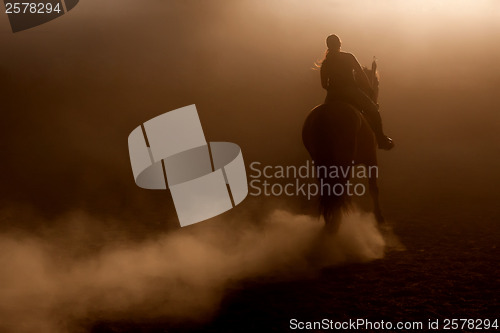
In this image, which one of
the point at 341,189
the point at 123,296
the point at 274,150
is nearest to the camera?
the point at 123,296

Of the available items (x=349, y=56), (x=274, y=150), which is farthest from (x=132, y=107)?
(x=349, y=56)

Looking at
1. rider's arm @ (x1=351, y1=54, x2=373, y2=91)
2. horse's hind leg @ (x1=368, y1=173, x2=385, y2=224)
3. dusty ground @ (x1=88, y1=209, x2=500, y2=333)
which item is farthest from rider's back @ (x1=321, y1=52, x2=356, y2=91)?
dusty ground @ (x1=88, y1=209, x2=500, y2=333)

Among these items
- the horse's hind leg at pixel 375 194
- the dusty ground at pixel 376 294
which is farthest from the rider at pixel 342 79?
the dusty ground at pixel 376 294

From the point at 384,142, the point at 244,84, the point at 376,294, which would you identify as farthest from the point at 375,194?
the point at 244,84

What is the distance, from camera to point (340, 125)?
5.78 meters

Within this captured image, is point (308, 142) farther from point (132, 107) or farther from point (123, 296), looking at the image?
point (132, 107)

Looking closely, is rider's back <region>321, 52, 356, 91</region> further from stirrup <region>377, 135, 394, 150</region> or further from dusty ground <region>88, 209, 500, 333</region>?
dusty ground <region>88, 209, 500, 333</region>

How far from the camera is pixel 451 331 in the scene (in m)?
3.98

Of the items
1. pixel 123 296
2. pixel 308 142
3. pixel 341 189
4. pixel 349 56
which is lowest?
pixel 123 296

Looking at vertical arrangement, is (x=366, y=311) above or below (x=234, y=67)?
below

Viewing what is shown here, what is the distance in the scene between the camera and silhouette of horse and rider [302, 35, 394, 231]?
5797 millimetres

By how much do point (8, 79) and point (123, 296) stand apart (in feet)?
66.8

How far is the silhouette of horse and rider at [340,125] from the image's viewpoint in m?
5.80

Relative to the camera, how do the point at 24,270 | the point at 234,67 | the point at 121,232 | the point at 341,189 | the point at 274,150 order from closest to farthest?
the point at 24,270 < the point at 341,189 < the point at 121,232 < the point at 274,150 < the point at 234,67
